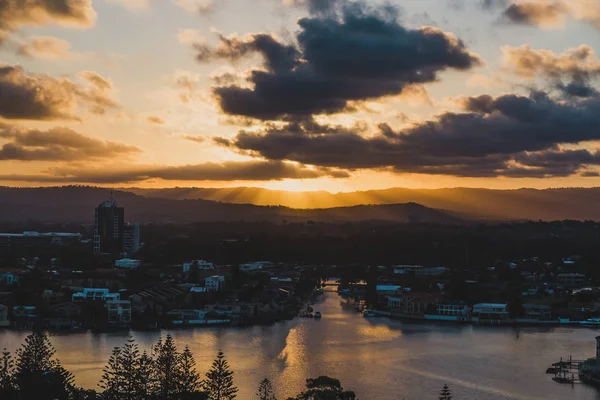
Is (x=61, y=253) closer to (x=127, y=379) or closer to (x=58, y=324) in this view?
(x=58, y=324)

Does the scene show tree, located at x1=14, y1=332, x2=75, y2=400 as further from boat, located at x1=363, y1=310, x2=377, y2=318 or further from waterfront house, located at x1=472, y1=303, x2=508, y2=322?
waterfront house, located at x1=472, y1=303, x2=508, y2=322

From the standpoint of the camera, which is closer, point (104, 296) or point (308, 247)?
point (104, 296)

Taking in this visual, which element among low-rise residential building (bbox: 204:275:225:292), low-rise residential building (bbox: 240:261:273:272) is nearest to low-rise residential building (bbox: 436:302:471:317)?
low-rise residential building (bbox: 204:275:225:292)

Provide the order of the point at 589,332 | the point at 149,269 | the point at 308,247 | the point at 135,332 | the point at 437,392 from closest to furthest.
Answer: the point at 437,392 → the point at 135,332 → the point at 589,332 → the point at 149,269 → the point at 308,247

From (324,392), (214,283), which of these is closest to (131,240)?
(214,283)

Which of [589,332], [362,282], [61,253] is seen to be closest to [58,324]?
[589,332]

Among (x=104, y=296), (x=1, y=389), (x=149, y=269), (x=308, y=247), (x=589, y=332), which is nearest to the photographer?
(x=1, y=389)
